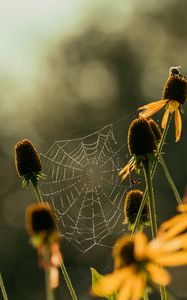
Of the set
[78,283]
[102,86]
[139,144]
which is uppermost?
[139,144]

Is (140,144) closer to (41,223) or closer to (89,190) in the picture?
(41,223)

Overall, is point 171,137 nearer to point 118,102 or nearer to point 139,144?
point 118,102

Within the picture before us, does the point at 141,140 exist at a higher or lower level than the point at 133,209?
higher

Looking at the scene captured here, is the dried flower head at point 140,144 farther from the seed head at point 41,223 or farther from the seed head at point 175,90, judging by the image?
the seed head at point 41,223

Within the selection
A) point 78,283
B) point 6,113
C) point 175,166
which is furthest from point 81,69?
point 78,283

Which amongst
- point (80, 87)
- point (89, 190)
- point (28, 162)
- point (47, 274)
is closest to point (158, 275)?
point (47, 274)

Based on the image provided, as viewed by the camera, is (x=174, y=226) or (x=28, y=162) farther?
(x=28, y=162)
